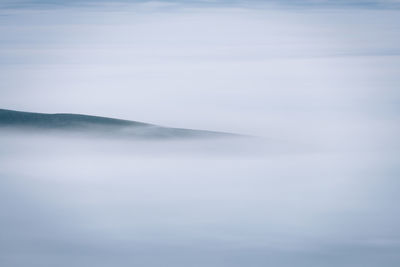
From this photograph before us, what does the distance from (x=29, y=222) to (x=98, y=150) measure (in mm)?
532

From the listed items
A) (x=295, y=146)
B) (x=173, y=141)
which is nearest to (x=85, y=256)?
(x=173, y=141)

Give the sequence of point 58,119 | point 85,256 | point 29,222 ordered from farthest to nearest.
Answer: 1. point 58,119
2. point 29,222
3. point 85,256

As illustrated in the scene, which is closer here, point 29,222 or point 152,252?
point 152,252

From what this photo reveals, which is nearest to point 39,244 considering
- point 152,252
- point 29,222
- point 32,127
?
point 29,222

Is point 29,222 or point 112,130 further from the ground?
Answer: point 112,130

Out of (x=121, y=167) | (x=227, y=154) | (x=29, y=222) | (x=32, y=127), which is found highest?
(x=32, y=127)

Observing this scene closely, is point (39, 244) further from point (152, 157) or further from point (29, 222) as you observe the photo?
point (152, 157)

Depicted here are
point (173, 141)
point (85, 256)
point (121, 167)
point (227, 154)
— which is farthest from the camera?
point (173, 141)

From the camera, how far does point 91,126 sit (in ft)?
7.15

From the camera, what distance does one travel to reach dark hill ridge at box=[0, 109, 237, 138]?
6.94ft

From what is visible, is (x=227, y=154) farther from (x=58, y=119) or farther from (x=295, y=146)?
(x=58, y=119)

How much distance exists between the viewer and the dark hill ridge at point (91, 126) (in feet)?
6.94

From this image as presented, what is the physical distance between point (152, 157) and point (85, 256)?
2.15ft

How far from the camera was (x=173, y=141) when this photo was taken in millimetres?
2035
